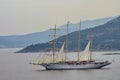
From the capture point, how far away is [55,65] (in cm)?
11738

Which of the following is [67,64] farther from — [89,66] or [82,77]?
[82,77]

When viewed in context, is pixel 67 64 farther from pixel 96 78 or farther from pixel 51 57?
pixel 96 78

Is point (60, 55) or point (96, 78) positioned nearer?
point (96, 78)

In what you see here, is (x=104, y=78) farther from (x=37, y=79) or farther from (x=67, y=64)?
(x=67, y=64)

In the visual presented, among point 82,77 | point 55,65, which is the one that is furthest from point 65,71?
point 82,77

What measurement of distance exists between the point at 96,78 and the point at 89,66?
25.9 metres

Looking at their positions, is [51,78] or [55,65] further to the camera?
[55,65]

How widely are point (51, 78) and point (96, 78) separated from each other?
10125 mm

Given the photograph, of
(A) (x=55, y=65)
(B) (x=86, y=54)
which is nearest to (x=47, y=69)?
(A) (x=55, y=65)

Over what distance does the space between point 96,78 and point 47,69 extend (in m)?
28.3

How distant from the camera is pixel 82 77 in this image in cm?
9862

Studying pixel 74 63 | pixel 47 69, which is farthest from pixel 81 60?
pixel 47 69

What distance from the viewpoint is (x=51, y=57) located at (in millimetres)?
117688

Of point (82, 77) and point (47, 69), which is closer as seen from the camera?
point (82, 77)
